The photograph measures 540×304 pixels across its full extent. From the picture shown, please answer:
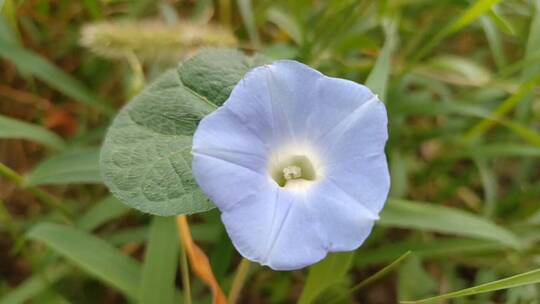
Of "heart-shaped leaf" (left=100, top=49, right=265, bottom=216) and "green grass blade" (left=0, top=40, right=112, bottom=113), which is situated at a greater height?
"heart-shaped leaf" (left=100, top=49, right=265, bottom=216)

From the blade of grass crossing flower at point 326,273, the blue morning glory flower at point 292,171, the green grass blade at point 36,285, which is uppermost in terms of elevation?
the blue morning glory flower at point 292,171

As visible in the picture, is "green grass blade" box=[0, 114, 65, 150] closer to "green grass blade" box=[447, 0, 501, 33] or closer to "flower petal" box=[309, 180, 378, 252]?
"flower petal" box=[309, 180, 378, 252]

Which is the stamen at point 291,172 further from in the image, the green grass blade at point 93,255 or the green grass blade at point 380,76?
the green grass blade at point 93,255

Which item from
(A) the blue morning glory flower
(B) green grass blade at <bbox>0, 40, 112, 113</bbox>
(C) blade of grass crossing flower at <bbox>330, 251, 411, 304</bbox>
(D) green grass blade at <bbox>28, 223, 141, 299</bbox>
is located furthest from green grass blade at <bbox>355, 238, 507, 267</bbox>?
(B) green grass blade at <bbox>0, 40, 112, 113</bbox>

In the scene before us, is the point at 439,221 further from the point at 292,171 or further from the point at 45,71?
the point at 45,71

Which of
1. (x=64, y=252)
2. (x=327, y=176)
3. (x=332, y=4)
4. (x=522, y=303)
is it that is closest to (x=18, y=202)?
(x=64, y=252)

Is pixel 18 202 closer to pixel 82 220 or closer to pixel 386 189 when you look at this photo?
pixel 82 220

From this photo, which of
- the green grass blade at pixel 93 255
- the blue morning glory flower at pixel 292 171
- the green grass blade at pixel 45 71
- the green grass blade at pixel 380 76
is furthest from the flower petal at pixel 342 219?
the green grass blade at pixel 45 71
